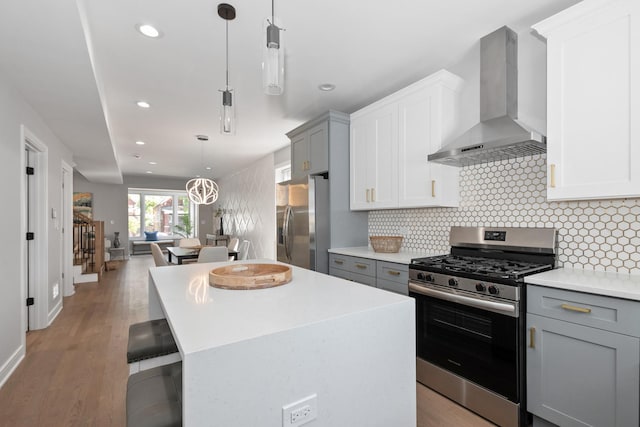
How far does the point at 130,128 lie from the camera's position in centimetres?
467

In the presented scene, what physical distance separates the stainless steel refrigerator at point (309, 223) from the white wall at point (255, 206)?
8.79 ft

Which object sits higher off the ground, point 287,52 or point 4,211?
point 287,52

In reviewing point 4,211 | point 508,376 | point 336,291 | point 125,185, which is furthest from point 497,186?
point 125,185

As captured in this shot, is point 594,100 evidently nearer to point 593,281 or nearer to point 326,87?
point 593,281

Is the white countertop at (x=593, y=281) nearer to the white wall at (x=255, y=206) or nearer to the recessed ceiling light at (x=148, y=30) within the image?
the recessed ceiling light at (x=148, y=30)

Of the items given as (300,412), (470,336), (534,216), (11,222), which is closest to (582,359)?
(470,336)

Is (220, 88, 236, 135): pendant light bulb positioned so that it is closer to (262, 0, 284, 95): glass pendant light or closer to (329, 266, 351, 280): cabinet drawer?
(262, 0, 284, 95): glass pendant light

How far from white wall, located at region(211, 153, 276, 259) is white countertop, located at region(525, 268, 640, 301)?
16.6 ft

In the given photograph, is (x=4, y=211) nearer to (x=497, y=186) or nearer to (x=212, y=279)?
(x=212, y=279)

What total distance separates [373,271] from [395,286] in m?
0.28

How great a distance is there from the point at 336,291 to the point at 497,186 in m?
1.81

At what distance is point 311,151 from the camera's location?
12.6 ft

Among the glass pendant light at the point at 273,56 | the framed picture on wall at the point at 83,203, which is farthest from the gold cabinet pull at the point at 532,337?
the framed picture on wall at the point at 83,203

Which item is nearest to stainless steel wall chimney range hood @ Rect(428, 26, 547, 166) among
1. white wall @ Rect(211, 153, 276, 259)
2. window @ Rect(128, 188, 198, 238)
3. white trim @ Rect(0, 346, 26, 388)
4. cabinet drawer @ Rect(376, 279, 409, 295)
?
cabinet drawer @ Rect(376, 279, 409, 295)
